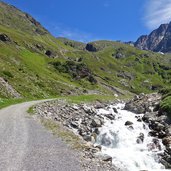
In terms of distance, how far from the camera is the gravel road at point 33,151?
1880 centimetres

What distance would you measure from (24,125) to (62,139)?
274 inches

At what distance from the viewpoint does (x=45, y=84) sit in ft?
341

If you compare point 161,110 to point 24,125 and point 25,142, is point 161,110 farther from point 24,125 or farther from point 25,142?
point 25,142

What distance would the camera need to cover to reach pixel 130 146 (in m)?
34.9

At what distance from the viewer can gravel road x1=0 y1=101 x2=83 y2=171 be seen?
1880cm

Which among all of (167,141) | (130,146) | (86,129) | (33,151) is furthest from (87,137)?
Result: (33,151)

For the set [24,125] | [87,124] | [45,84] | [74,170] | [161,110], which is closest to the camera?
[74,170]

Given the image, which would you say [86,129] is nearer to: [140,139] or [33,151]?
[140,139]

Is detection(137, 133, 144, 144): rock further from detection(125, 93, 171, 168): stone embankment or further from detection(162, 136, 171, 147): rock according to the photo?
detection(162, 136, 171, 147): rock

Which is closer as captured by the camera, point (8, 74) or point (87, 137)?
point (87, 137)

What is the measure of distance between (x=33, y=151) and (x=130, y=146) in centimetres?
1580

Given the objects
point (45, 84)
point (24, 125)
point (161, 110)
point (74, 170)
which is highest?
point (45, 84)

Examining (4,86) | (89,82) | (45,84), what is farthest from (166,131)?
(89,82)

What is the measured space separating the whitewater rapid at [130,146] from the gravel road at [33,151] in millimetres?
4601
